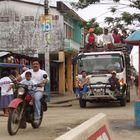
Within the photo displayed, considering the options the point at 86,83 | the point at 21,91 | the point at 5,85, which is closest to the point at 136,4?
the point at 86,83

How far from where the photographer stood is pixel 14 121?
1059cm

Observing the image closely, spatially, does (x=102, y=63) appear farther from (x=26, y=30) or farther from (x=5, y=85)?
(x=26, y=30)

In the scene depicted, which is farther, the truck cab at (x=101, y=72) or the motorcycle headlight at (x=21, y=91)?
the truck cab at (x=101, y=72)

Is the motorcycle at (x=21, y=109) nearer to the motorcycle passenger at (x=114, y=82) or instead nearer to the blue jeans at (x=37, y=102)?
the blue jeans at (x=37, y=102)

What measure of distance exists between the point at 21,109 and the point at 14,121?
0.38 m

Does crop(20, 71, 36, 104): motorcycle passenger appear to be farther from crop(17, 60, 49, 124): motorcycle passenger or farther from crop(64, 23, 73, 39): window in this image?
crop(64, 23, 73, 39): window

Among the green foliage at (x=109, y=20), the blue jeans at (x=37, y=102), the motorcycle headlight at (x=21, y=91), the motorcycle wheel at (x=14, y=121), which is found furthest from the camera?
the green foliage at (x=109, y=20)

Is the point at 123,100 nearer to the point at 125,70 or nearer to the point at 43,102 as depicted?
the point at 125,70

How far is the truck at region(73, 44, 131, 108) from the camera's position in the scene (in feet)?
65.2

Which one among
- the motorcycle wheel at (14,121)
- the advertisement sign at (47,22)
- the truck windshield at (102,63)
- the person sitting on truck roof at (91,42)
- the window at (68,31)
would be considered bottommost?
the motorcycle wheel at (14,121)

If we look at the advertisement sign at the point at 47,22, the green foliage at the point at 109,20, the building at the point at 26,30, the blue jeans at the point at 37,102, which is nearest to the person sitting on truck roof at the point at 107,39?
the green foliage at the point at 109,20

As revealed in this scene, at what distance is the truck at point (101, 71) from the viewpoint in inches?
782

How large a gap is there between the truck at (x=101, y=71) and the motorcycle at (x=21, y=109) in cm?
844

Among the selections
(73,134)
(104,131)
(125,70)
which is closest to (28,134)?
(104,131)
